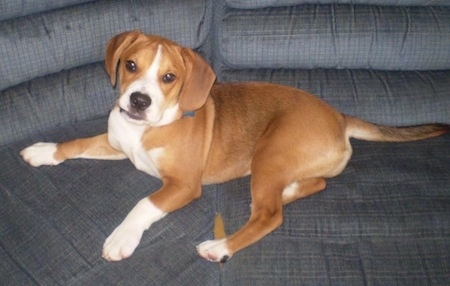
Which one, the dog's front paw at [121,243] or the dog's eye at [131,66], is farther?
the dog's eye at [131,66]

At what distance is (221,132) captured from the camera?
9.40 ft

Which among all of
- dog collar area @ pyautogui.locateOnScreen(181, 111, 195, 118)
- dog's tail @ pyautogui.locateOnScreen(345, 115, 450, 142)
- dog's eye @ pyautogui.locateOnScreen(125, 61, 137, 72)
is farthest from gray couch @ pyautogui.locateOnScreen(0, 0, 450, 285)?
dog's eye @ pyautogui.locateOnScreen(125, 61, 137, 72)

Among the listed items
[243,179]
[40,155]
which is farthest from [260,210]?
[40,155]

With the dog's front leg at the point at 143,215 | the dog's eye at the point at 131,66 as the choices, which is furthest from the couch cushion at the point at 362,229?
the dog's eye at the point at 131,66

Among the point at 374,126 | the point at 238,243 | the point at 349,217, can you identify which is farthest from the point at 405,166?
the point at 238,243

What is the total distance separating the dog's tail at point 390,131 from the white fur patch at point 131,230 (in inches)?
50.4

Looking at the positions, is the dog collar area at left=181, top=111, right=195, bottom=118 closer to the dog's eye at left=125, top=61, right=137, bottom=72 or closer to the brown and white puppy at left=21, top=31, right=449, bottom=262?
the brown and white puppy at left=21, top=31, right=449, bottom=262

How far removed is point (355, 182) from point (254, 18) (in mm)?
1298

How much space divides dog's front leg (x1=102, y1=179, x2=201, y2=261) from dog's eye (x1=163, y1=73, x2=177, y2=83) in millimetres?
546

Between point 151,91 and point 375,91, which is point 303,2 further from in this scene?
point 151,91

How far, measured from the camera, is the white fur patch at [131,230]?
2314mm

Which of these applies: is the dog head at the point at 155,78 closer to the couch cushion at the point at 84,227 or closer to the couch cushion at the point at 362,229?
the couch cushion at the point at 84,227

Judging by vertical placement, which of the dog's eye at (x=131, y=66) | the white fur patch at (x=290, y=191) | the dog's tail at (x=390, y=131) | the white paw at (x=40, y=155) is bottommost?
the white fur patch at (x=290, y=191)

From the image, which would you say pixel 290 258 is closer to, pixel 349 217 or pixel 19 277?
pixel 349 217
